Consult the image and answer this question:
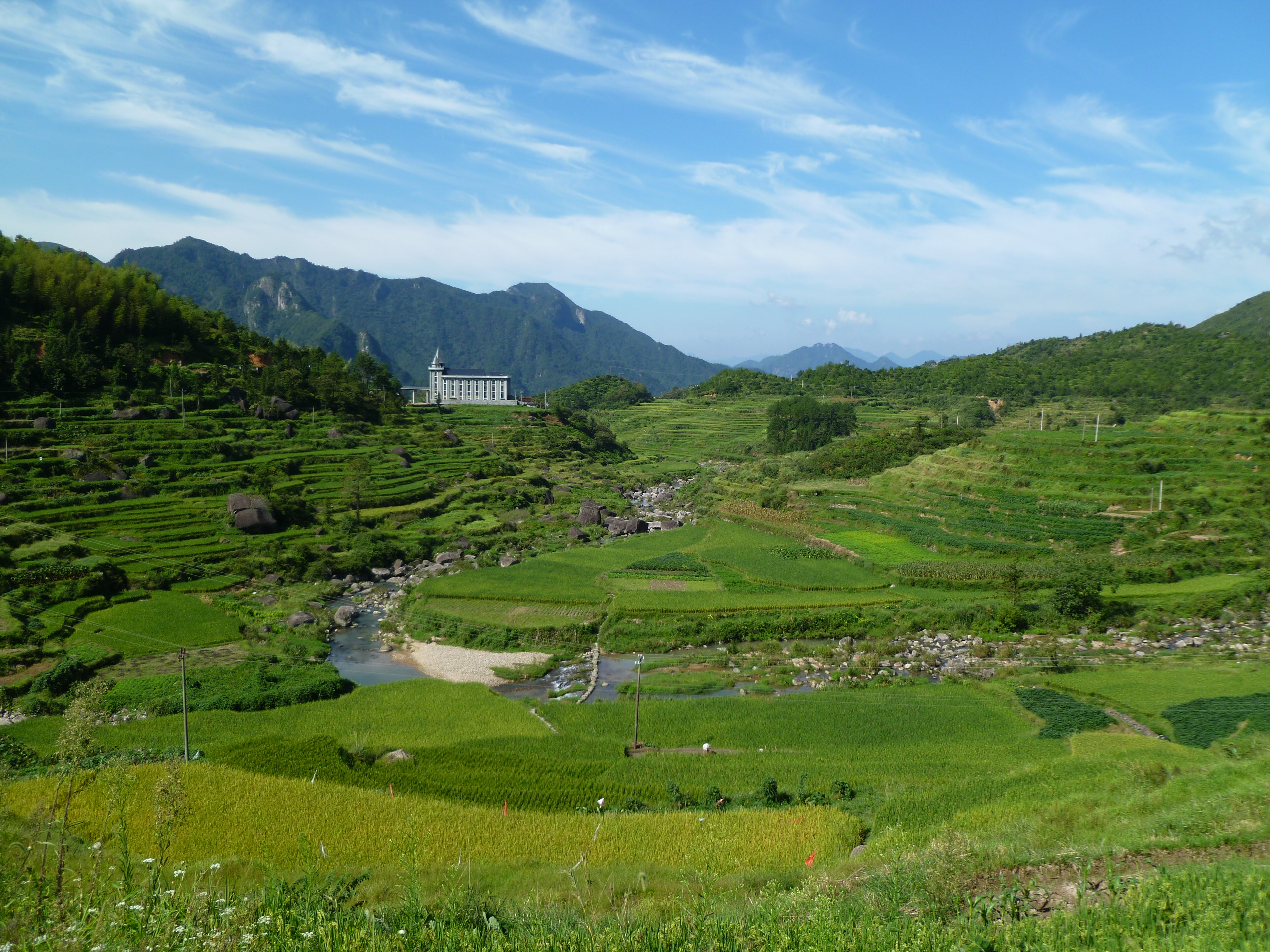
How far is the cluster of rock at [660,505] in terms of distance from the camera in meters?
51.2

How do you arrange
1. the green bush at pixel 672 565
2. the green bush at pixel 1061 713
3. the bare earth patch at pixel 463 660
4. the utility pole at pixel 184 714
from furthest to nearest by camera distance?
the green bush at pixel 672 565, the bare earth patch at pixel 463 660, the green bush at pixel 1061 713, the utility pole at pixel 184 714

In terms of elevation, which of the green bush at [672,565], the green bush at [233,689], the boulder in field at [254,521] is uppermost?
the boulder in field at [254,521]

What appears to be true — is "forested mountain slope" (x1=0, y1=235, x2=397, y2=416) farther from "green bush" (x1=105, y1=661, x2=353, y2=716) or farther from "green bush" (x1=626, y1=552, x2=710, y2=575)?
"green bush" (x1=626, y1=552, x2=710, y2=575)

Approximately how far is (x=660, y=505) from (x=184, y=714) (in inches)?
1796

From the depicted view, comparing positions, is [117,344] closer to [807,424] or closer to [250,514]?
[250,514]

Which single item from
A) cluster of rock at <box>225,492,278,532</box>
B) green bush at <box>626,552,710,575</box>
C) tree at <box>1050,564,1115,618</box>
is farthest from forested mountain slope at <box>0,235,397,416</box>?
tree at <box>1050,564,1115,618</box>

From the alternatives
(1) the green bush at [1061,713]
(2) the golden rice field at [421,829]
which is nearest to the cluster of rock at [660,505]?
(1) the green bush at [1061,713]

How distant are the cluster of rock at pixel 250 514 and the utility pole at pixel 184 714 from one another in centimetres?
1658

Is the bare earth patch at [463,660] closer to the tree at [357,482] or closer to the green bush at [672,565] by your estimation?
the green bush at [672,565]

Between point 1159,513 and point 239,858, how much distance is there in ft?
140

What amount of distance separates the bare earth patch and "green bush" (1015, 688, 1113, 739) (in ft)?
54.6

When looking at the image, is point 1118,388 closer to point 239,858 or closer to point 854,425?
point 854,425

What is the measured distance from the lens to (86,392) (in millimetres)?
46688

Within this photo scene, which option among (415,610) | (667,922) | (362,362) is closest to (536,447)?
(362,362)
